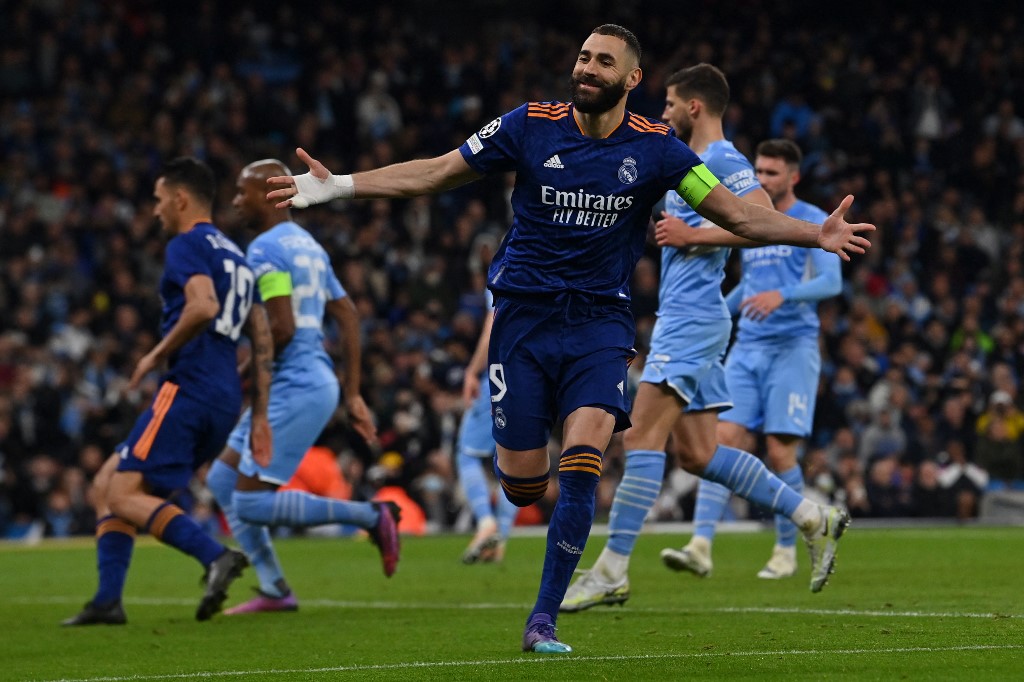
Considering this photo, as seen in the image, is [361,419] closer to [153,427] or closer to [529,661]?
[153,427]

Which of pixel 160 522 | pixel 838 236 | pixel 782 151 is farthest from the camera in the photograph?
pixel 782 151

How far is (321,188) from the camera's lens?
651cm

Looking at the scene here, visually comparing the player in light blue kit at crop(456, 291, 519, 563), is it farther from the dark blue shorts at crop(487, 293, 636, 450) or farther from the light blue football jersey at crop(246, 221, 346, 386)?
the dark blue shorts at crop(487, 293, 636, 450)

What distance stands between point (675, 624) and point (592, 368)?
62.8 inches

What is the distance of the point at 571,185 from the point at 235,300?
297cm

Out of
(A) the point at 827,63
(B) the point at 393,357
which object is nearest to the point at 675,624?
(B) the point at 393,357

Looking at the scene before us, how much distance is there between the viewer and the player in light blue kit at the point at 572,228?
661 centimetres

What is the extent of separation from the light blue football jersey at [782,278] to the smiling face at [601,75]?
440 cm

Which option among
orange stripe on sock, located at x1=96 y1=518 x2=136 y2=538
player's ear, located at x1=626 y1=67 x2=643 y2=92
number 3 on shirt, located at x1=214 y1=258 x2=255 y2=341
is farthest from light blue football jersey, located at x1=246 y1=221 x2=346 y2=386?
player's ear, located at x1=626 y1=67 x2=643 y2=92

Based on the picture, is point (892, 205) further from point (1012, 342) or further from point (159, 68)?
point (159, 68)

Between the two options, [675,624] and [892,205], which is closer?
[675,624]

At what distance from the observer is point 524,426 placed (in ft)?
22.1

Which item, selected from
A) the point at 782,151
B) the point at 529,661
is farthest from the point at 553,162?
the point at 782,151

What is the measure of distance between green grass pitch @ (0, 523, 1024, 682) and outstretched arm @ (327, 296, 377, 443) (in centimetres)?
109
